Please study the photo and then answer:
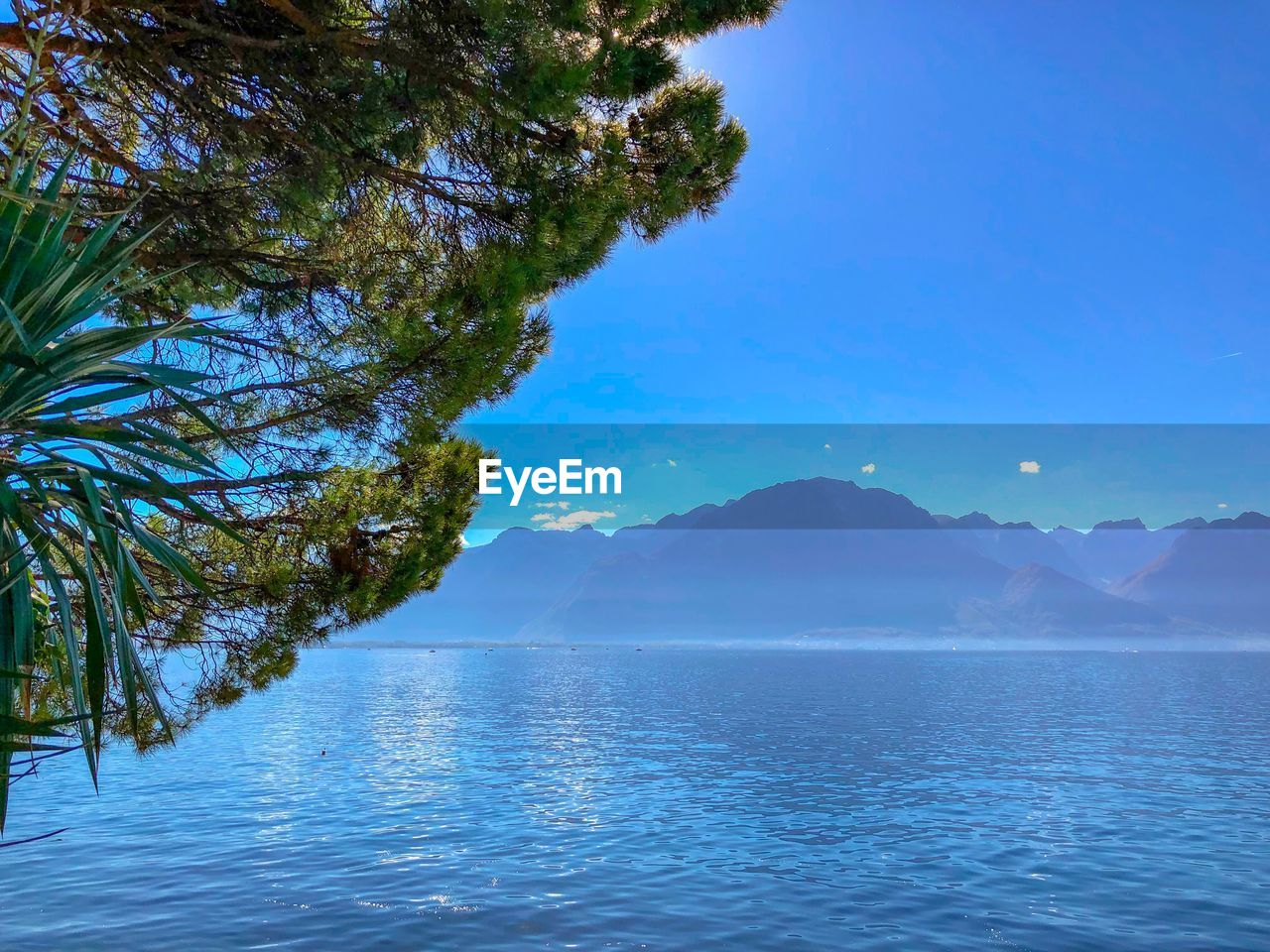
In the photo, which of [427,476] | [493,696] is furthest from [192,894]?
[493,696]

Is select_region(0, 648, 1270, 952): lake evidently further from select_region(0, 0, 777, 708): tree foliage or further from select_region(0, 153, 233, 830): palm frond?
select_region(0, 153, 233, 830): palm frond

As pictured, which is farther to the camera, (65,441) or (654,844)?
(654,844)

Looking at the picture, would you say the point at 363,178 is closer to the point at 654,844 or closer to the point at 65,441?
the point at 65,441

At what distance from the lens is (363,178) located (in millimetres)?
8492

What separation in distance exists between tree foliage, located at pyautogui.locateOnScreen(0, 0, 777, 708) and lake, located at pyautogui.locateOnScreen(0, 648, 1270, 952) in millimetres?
4619

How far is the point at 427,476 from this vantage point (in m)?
11.3

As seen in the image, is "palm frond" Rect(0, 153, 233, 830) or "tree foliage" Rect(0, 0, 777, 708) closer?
"palm frond" Rect(0, 153, 233, 830)

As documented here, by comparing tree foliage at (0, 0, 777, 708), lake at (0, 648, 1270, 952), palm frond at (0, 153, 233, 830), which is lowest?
lake at (0, 648, 1270, 952)

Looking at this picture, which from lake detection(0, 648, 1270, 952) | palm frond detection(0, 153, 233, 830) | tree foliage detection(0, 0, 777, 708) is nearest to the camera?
palm frond detection(0, 153, 233, 830)

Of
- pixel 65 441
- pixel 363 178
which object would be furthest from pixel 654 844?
pixel 65 441

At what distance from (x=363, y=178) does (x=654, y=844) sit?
1194 centimetres

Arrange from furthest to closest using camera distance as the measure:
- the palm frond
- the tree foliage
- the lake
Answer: the lake, the tree foliage, the palm frond

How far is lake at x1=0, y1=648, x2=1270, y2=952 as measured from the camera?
35.8 ft

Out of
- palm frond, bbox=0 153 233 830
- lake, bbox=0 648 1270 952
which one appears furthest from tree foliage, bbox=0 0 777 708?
lake, bbox=0 648 1270 952
